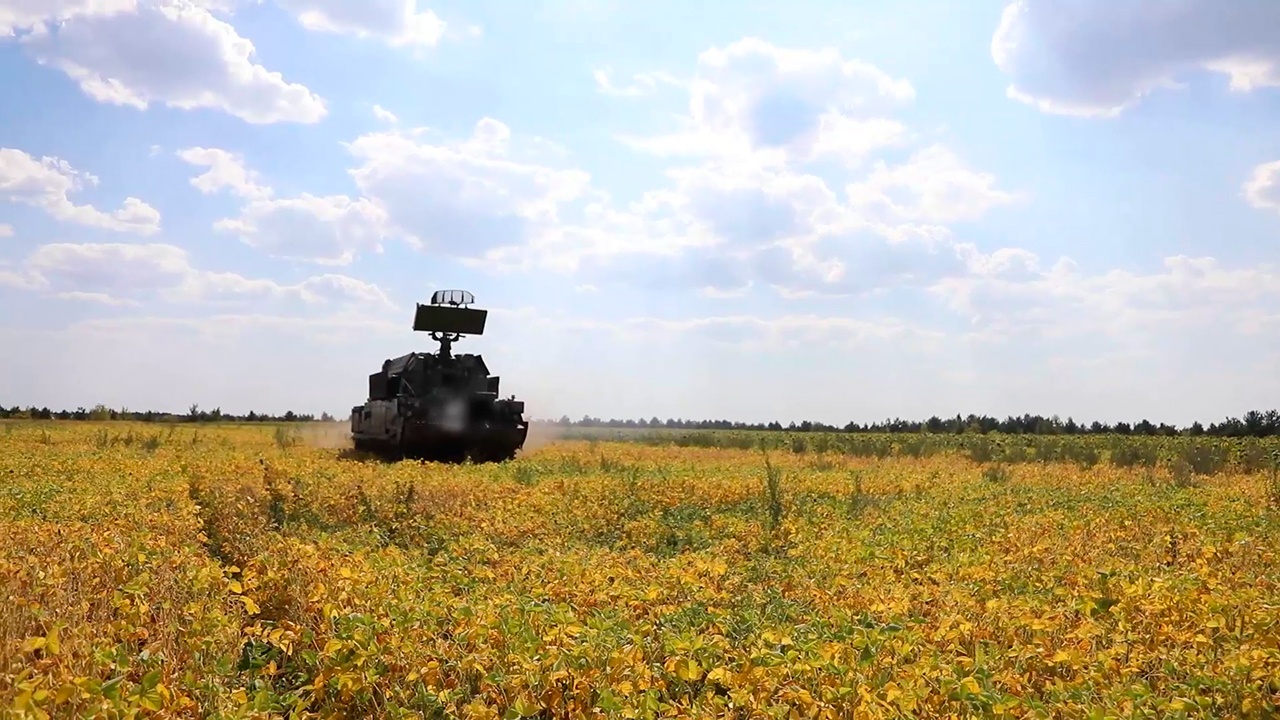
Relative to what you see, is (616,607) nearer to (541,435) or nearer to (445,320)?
(445,320)

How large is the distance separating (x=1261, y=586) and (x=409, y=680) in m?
6.72

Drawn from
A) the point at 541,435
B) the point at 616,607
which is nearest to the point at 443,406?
the point at 541,435

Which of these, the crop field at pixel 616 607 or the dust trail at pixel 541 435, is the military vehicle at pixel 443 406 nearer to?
the dust trail at pixel 541 435

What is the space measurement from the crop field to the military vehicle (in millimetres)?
9525

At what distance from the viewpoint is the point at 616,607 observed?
6777mm

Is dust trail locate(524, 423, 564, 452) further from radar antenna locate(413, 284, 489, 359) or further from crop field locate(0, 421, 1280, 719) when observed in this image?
crop field locate(0, 421, 1280, 719)

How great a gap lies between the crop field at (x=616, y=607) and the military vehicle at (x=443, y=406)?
31.2 feet

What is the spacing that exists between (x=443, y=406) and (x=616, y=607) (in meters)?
17.3

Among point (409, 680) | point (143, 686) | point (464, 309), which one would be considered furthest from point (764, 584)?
point (464, 309)

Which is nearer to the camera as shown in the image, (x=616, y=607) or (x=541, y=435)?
(x=616, y=607)

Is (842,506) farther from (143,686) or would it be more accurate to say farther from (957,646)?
(143,686)

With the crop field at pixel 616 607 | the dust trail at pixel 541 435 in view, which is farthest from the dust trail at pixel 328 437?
the crop field at pixel 616 607

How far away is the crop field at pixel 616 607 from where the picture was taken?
195 inches

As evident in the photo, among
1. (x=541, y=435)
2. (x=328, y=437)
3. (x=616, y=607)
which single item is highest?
(x=541, y=435)
